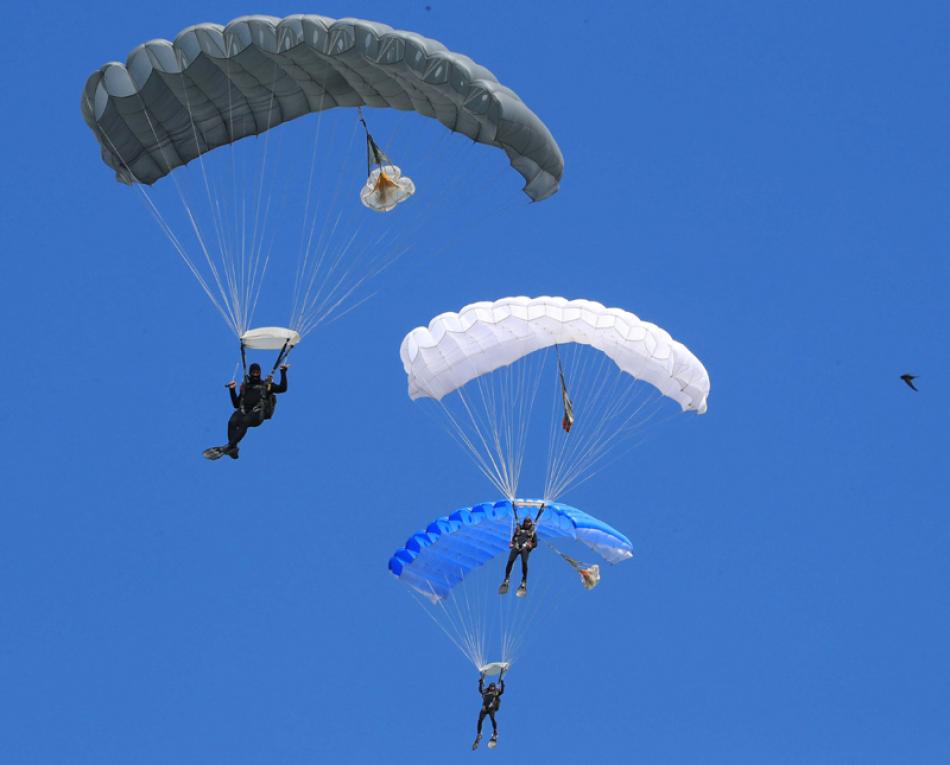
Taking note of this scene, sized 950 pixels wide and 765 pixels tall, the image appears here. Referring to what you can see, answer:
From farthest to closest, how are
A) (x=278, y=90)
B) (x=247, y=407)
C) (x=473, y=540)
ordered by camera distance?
(x=473, y=540), (x=278, y=90), (x=247, y=407)

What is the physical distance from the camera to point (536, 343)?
917 inches

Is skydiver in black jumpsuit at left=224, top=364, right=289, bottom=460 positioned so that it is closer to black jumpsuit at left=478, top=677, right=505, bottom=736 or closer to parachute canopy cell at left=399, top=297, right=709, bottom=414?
parachute canopy cell at left=399, top=297, right=709, bottom=414

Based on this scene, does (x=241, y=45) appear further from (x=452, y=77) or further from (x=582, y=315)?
(x=582, y=315)

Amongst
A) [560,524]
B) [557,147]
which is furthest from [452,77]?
[560,524]

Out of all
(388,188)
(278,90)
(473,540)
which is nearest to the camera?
(278,90)

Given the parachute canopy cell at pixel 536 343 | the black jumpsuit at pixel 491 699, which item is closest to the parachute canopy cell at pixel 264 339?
the parachute canopy cell at pixel 536 343

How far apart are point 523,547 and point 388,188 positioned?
399 centimetres

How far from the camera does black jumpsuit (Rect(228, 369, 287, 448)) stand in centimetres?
2094

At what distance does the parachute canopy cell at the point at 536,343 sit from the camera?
23.0 metres

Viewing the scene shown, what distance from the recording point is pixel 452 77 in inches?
801

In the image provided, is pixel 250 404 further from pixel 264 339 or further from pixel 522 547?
pixel 522 547

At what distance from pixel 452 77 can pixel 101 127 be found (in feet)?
12.1

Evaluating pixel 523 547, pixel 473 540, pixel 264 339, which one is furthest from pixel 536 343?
pixel 264 339

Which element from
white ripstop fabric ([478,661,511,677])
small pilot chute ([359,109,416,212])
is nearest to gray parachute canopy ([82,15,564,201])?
small pilot chute ([359,109,416,212])
